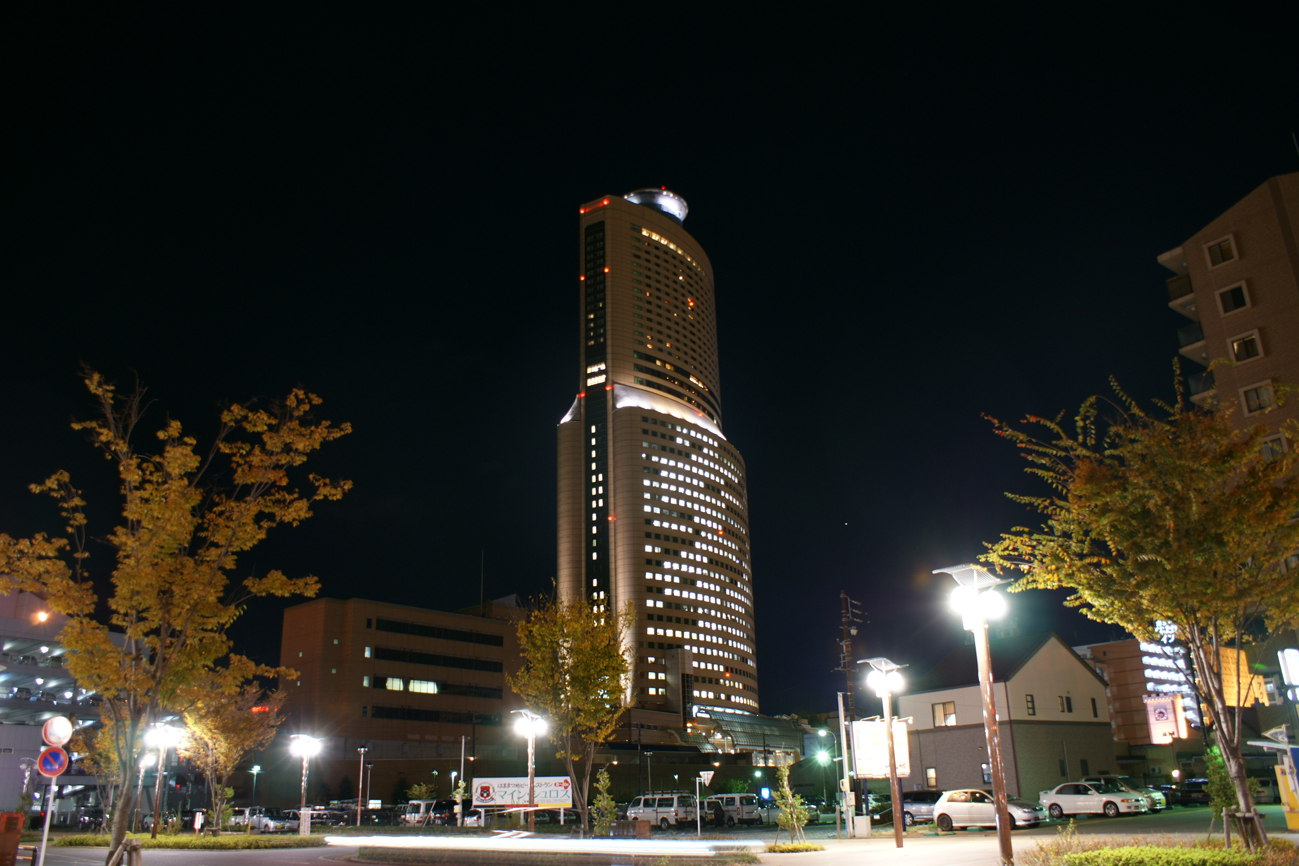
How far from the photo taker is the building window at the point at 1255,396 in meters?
48.0

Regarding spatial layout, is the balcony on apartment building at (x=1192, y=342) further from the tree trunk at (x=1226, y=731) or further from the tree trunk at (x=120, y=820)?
the tree trunk at (x=120, y=820)

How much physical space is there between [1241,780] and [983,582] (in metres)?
5.37

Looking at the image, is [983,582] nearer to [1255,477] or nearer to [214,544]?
[1255,477]

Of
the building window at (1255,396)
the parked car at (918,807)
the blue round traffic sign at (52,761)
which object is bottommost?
the parked car at (918,807)

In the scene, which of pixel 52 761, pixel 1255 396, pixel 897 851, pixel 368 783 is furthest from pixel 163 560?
pixel 368 783

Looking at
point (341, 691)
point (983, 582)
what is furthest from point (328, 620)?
point (983, 582)

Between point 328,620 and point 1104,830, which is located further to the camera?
point 328,620

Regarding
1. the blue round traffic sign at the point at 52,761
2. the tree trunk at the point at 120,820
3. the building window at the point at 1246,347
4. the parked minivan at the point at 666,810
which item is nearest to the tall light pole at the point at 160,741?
the blue round traffic sign at the point at 52,761

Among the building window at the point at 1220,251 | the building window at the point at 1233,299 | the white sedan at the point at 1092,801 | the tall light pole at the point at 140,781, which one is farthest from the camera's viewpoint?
the building window at the point at 1220,251

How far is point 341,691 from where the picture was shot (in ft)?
324

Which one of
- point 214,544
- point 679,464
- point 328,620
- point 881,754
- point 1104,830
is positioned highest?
point 679,464

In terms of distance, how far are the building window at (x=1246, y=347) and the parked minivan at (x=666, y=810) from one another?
4154 cm

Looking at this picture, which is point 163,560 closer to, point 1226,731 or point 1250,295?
point 1226,731

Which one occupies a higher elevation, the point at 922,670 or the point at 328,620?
the point at 328,620
